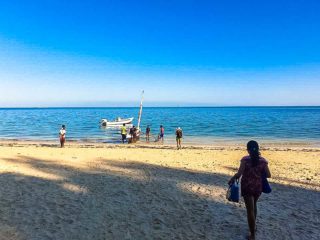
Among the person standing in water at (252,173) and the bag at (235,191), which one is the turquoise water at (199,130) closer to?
the bag at (235,191)

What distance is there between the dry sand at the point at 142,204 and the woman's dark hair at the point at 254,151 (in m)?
2.05

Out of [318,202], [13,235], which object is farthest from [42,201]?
[318,202]

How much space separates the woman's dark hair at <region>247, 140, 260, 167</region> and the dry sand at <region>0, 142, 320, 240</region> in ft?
6.73

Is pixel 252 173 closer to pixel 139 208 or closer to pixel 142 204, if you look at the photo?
pixel 139 208

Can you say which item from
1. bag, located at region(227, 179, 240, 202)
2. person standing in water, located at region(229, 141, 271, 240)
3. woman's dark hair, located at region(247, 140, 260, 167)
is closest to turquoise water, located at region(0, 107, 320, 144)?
bag, located at region(227, 179, 240, 202)

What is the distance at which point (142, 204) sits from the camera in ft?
30.2

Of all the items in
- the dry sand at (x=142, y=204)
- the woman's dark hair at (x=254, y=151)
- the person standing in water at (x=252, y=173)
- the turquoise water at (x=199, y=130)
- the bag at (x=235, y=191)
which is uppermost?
the woman's dark hair at (x=254, y=151)

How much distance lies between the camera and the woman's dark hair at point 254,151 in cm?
593

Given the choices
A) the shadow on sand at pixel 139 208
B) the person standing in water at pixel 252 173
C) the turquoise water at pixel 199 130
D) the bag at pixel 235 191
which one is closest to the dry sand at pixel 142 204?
the shadow on sand at pixel 139 208

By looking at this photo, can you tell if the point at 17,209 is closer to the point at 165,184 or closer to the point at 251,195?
the point at 165,184

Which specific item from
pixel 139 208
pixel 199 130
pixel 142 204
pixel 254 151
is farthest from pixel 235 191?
pixel 199 130

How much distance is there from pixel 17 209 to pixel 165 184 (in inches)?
198

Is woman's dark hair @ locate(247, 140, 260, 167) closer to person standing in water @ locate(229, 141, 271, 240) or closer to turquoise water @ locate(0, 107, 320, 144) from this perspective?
person standing in water @ locate(229, 141, 271, 240)

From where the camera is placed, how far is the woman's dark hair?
5.93m
